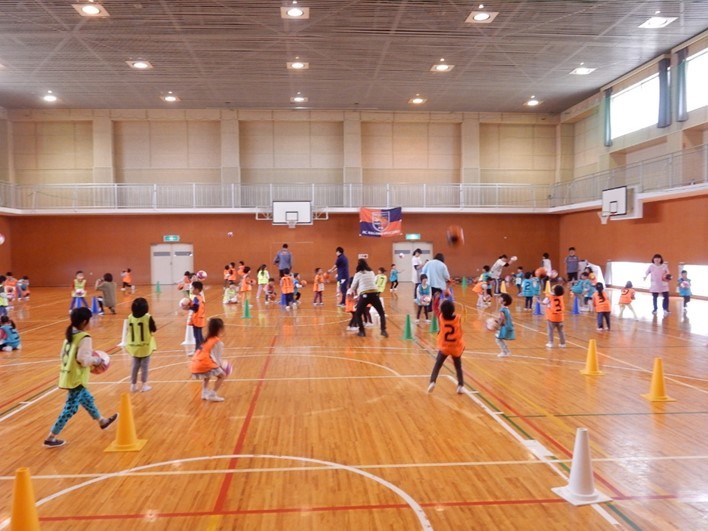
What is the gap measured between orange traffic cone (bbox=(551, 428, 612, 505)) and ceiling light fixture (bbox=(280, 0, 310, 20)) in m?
16.3

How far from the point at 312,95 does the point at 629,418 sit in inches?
983

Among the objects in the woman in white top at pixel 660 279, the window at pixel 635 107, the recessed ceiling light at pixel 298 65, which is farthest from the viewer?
the window at pixel 635 107

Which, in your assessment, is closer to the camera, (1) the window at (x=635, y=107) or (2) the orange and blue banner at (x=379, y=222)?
(1) the window at (x=635, y=107)

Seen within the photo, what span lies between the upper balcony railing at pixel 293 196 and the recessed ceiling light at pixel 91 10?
1295cm

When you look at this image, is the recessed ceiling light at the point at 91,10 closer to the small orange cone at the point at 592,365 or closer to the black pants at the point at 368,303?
the black pants at the point at 368,303

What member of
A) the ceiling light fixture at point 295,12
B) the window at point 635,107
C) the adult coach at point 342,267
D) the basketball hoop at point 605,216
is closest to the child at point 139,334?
the adult coach at point 342,267

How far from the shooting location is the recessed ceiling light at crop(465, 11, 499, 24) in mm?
18062

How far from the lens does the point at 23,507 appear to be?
13.2ft

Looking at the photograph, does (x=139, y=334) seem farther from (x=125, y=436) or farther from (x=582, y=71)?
(x=582, y=71)

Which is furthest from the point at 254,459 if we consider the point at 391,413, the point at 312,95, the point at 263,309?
the point at 312,95

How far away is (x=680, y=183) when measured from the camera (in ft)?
71.5

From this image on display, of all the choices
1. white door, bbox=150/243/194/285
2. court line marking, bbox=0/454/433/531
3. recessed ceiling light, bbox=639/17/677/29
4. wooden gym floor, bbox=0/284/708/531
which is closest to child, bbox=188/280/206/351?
wooden gym floor, bbox=0/284/708/531

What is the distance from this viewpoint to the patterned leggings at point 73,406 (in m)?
6.12

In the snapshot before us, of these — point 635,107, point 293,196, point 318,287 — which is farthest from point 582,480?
point 293,196
